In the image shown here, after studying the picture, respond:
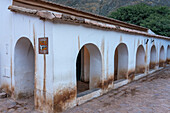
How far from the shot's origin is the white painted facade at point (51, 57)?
13.2 feet

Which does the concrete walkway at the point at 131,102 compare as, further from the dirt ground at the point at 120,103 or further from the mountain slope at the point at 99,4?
the mountain slope at the point at 99,4

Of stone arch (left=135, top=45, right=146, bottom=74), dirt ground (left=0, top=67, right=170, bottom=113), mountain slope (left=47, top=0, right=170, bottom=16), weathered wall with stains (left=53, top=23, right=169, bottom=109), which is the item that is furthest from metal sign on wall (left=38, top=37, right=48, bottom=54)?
mountain slope (left=47, top=0, right=170, bottom=16)

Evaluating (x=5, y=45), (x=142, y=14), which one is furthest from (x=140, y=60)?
(x=142, y=14)

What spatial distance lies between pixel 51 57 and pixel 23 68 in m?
2.13

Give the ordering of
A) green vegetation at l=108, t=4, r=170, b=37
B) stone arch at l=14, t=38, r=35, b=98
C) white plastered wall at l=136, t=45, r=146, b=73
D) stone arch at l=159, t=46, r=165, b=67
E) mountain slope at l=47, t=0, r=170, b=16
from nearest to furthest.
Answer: stone arch at l=14, t=38, r=35, b=98, white plastered wall at l=136, t=45, r=146, b=73, stone arch at l=159, t=46, r=165, b=67, green vegetation at l=108, t=4, r=170, b=37, mountain slope at l=47, t=0, r=170, b=16

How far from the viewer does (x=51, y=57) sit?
3936mm

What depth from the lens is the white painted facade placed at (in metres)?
4.04

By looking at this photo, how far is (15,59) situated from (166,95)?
19.2ft

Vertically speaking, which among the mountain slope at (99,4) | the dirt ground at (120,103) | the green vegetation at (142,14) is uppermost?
the mountain slope at (99,4)

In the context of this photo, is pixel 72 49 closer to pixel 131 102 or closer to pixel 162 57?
pixel 131 102

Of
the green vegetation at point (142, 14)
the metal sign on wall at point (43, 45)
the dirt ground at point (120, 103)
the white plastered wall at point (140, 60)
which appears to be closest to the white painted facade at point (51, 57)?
the metal sign on wall at point (43, 45)

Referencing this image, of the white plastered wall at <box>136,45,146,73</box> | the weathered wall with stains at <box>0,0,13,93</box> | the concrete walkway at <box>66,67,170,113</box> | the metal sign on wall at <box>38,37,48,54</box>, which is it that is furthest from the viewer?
the white plastered wall at <box>136,45,146,73</box>

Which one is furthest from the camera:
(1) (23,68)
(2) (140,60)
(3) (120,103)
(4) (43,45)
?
(2) (140,60)

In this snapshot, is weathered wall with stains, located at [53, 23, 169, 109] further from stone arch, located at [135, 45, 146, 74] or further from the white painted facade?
stone arch, located at [135, 45, 146, 74]
